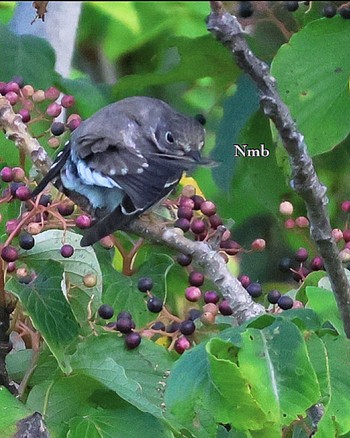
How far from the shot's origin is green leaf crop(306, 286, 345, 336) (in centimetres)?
158

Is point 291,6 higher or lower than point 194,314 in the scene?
higher

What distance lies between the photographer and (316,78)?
201 centimetres

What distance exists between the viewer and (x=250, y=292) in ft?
5.97

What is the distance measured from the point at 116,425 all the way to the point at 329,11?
93 centimetres

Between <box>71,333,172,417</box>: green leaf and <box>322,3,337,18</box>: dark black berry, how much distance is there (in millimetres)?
766

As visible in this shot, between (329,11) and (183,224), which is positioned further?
Answer: (329,11)

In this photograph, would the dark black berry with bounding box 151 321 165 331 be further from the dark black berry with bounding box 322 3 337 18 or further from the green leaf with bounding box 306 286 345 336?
the dark black berry with bounding box 322 3 337 18

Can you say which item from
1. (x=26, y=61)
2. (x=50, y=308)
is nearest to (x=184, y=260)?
(x=50, y=308)

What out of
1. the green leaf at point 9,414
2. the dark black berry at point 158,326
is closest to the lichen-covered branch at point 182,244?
the dark black berry at point 158,326

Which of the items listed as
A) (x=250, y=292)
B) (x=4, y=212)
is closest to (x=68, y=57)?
(x=4, y=212)

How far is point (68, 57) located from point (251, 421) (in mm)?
2189

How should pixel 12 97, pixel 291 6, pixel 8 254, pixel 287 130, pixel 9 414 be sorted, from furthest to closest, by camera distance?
pixel 291 6, pixel 12 97, pixel 8 254, pixel 9 414, pixel 287 130

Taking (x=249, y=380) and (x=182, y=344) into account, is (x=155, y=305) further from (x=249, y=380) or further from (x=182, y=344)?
(x=249, y=380)

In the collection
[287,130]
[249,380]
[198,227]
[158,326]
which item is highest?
[287,130]
